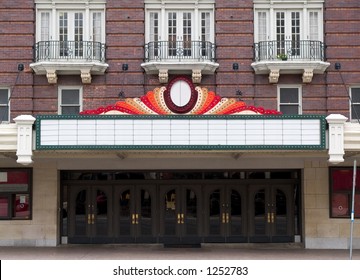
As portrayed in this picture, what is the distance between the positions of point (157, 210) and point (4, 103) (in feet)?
22.3

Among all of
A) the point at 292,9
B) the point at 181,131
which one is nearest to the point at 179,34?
the point at 292,9

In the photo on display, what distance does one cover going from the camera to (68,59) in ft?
76.0

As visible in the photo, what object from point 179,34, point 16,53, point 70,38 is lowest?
point 16,53

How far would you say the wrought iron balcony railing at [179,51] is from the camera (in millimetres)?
23156

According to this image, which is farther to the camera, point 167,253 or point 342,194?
point 342,194

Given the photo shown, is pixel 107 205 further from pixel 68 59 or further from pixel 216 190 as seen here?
pixel 68 59

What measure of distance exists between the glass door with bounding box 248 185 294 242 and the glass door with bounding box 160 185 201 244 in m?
2.02

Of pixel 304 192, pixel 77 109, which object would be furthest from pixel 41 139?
pixel 304 192

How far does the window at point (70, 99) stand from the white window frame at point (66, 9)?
6.31ft

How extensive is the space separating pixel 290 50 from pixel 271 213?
6018 millimetres

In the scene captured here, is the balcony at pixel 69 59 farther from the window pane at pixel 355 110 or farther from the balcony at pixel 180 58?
the window pane at pixel 355 110

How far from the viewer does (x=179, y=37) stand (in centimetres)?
2347

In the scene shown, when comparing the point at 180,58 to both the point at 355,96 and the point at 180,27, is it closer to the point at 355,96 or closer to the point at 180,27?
the point at 180,27

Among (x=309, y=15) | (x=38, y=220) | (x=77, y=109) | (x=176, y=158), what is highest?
(x=309, y=15)
